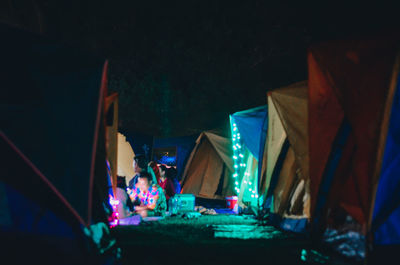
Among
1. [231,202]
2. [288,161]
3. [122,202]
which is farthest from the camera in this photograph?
[231,202]

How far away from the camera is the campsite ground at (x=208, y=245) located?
2848mm

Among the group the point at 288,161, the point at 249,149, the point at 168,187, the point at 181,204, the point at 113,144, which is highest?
the point at 113,144

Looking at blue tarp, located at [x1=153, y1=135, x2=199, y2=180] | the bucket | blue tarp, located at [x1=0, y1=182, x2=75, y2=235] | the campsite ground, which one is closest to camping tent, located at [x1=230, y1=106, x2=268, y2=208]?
the bucket

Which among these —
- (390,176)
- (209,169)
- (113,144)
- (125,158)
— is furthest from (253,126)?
(125,158)

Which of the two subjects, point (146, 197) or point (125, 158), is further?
point (125, 158)

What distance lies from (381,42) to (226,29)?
5220 millimetres

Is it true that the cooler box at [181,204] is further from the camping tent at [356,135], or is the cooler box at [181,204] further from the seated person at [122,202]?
the camping tent at [356,135]

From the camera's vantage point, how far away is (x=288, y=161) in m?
5.32

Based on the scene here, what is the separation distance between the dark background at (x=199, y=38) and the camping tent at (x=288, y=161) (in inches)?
72.6

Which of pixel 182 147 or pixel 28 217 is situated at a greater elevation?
pixel 182 147

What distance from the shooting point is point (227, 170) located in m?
10.0

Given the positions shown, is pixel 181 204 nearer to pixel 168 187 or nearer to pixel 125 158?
pixel 168 187

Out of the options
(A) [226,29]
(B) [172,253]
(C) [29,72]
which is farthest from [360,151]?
(A) [226,29]

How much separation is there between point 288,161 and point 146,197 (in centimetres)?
302
